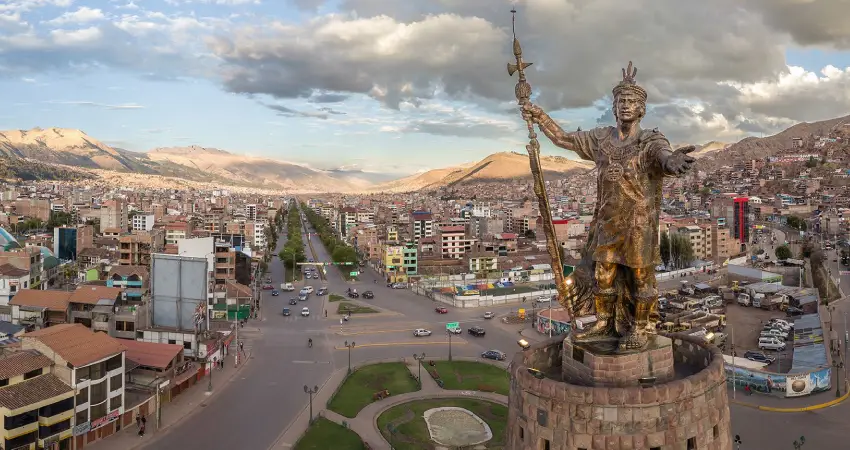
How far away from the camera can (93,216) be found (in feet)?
326

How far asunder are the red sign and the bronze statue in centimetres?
2267

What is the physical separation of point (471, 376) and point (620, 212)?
26421 mm

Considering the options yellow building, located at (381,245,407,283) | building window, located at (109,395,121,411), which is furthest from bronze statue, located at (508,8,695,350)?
yellow building, located at (381,245,407,283)

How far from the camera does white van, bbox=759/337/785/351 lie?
121 feet

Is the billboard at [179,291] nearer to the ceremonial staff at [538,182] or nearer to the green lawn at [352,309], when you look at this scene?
the green lawn at [352,309]

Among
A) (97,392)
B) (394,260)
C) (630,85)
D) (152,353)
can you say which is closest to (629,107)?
(630,85)

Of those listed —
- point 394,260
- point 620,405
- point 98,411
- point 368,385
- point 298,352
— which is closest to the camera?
point 620,405

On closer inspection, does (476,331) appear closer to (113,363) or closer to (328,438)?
(328,438)

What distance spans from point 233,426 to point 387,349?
13255 mm

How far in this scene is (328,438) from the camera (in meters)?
24.5

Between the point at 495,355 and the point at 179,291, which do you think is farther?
the point at 495,355

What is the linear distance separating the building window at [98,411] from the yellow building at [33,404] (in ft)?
3.60

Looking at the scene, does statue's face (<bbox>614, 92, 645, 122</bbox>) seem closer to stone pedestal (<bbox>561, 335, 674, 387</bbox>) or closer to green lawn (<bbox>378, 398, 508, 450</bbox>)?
stone pedestal (<bbox>561, 335, 674, 387</bbox>)

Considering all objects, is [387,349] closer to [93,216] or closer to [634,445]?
[634,445]
